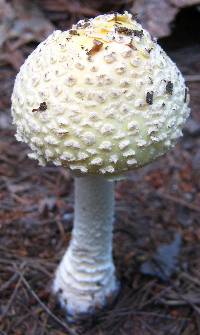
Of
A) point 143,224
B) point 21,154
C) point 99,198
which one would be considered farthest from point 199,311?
point 21,154

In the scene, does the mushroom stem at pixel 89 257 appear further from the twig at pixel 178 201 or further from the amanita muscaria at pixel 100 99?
the twig at pixel 178 201

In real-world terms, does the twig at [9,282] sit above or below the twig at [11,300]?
above

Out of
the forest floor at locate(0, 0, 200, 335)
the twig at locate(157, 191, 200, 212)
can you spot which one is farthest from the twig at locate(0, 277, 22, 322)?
the twig at locate(157, 191, 200, 212)

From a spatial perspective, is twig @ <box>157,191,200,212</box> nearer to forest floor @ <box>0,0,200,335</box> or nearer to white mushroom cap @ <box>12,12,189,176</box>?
forest floor @ <box>0,0,200,335</box>

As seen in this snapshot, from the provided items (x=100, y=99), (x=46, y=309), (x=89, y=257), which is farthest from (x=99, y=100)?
(x=46, y=309)

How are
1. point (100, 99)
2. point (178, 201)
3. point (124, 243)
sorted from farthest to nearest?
point (178, 201)
point (124, 243)
point (100, 99)

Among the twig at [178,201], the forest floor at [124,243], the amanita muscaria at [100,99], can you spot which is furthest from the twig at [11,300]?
the twig at [178,201]

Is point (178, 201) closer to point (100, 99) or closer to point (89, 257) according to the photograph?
point (89, 257)

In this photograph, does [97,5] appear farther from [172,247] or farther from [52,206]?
[172,247]
